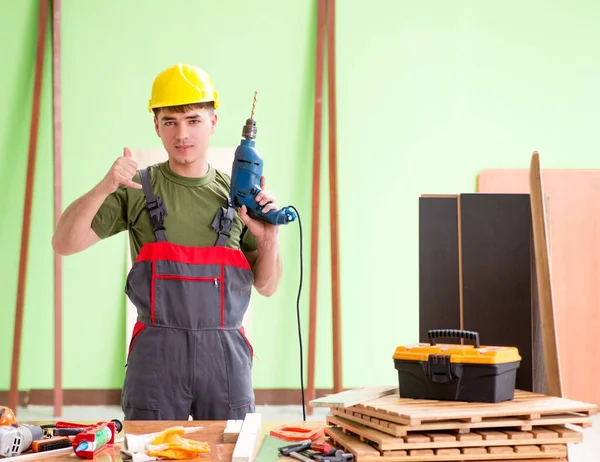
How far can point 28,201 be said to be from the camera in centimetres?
456

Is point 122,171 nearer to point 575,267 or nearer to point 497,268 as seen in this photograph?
point 497,268

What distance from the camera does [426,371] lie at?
4.73ft

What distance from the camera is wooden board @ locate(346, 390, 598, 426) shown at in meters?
1.29

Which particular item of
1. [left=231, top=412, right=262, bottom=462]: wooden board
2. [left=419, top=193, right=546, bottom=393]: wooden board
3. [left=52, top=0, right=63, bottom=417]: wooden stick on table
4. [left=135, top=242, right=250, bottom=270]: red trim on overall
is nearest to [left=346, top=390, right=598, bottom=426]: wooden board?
[left=231, top=412, right=262, bottom=462]: wooden board

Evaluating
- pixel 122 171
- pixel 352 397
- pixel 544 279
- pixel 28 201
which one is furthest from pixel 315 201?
pixel 352 397

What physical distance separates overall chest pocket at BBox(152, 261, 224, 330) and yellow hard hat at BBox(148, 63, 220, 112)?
49cm

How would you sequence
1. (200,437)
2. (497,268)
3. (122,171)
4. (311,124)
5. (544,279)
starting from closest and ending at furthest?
(200,437) < (544,279) < (122,171) < (497,268) < (311,124)

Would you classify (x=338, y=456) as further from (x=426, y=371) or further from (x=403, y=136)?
(x=403, y=136)

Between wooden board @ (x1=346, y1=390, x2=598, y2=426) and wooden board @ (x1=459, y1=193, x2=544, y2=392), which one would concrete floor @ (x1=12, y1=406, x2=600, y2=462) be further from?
wooden board @ (x1=346, y1=390, x2=598, y2=426)

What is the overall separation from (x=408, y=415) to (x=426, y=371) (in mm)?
191

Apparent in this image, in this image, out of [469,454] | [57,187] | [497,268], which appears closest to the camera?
[469,454]

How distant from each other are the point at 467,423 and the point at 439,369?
0.14 meters

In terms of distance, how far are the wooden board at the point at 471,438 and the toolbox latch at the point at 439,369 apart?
118 millimetres

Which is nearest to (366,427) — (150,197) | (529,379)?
(529,379)
